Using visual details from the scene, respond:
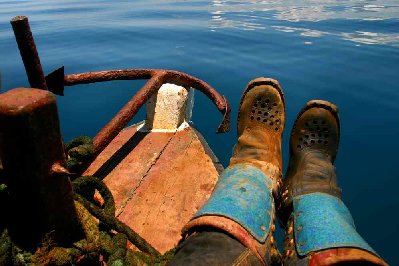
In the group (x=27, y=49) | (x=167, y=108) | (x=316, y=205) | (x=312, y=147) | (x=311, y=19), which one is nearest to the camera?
(x=316, y=205)

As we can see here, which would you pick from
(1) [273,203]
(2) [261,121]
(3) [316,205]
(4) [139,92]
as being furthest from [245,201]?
(4) [139,92]

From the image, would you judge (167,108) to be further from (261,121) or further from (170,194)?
(170,194)

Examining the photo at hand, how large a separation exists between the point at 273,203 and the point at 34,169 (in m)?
1.27

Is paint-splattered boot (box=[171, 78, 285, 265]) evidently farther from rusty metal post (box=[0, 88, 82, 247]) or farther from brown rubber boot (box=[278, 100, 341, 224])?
rusty metal post (box=[0, 88, 82, 247])

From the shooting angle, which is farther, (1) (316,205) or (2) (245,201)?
(1) (316,205)

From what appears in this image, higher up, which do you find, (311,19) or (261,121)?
(261,121)

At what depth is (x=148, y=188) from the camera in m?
2.51

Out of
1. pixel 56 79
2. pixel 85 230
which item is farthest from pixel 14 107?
pixel 56 79

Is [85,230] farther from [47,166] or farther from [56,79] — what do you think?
[56,79]

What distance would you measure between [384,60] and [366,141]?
3040 mm

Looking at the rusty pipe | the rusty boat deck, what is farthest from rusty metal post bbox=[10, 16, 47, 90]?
the rusty boat deck

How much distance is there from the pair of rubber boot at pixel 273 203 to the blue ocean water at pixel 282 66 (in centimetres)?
115

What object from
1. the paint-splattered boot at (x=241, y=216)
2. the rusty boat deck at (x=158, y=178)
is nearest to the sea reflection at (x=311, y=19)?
the rusty boat deck at (x=158, y=178)

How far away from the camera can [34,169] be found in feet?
3.89
